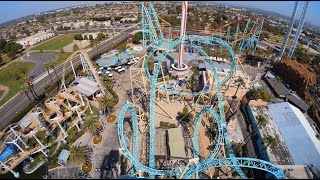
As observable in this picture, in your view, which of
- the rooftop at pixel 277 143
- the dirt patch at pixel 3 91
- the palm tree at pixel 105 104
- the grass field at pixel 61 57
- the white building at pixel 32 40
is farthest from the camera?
the white building at pixel 32 40

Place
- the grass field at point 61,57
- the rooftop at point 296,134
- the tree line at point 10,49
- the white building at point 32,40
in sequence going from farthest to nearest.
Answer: the white building at point 32,40, the tree line at point 10,49, the grass field at point 61,57, the rooftop at point 296,134

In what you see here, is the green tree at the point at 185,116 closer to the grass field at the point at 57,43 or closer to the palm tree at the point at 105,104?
the palm tree at the point at 105,104

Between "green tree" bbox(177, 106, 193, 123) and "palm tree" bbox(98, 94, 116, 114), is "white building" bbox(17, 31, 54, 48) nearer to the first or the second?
"palm tree" bbox(98, 94, 116, 114)

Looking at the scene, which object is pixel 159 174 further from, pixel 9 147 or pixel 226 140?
pixel 9 147

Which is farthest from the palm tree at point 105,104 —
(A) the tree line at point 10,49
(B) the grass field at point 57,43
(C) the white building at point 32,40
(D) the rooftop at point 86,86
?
(C) the white building at point 32,40

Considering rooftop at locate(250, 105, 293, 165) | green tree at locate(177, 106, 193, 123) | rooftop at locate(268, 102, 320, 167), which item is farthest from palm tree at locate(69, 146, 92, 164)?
rooftop at locate(268, 102, 320, 167)

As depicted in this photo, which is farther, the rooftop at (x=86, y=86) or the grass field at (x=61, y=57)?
the grass field at (x=61, y=57)

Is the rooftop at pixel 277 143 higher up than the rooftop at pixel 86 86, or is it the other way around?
the rooftop at pixel 86 86
